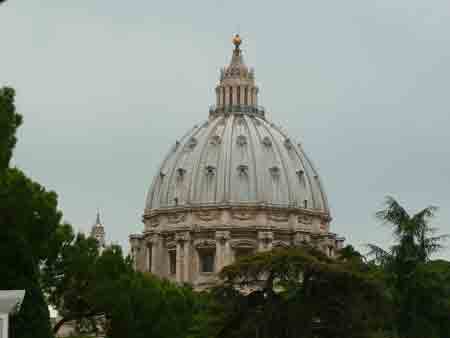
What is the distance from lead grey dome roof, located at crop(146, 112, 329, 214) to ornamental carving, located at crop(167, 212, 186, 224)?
1103 mm

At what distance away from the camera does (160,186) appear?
13938 cm

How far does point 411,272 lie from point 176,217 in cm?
9119

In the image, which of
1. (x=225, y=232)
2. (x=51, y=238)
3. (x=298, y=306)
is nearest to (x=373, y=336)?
(x=298, y=306)

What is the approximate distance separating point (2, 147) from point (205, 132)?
10235cm

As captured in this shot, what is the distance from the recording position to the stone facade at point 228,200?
13325 centimetres

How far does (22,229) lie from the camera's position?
40.6 metres

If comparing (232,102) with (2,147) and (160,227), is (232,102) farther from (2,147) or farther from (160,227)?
(2,147)

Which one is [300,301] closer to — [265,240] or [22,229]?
[22,229]

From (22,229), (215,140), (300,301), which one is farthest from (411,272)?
(215,140)

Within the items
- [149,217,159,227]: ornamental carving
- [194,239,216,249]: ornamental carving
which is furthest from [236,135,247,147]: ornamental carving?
[149,217,159,227]: ornamental carving

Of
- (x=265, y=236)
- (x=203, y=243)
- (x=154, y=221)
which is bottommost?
(x=203, y=243)

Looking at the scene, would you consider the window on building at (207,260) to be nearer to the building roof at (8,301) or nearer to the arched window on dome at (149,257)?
the arched window on dome at (149,257)

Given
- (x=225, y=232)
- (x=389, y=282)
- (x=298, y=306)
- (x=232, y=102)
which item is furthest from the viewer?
(x=232, y=102)

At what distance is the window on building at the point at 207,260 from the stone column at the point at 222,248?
7.76ft
